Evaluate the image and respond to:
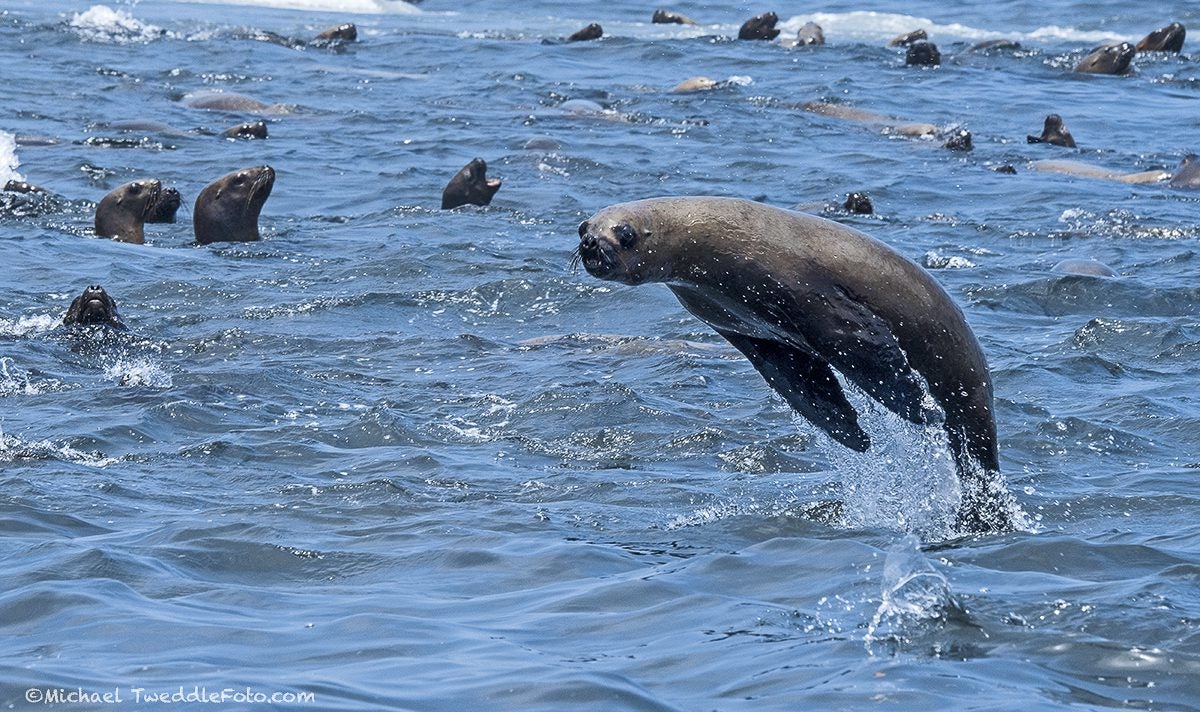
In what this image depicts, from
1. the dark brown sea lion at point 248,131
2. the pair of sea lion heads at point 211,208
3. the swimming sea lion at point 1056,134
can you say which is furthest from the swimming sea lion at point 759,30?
the pair of sea lion heads at point 211,208

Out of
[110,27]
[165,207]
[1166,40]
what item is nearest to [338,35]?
[110,27]

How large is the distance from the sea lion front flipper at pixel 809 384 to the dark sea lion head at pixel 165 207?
8840 millimetres

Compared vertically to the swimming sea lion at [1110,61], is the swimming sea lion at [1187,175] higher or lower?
lower

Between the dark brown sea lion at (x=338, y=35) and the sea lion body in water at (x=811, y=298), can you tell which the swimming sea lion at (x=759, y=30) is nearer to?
the dark brown sea lion at (x=338, y=35)

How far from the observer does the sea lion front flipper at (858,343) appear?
611 cm

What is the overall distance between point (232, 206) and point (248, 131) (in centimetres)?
540

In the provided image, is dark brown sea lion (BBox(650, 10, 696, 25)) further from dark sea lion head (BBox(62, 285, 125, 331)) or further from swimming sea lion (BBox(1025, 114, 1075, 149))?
dark sea lion head (BBox(62, 285, 125, 331))

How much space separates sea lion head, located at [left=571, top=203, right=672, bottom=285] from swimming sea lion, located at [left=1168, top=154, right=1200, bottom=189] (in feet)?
36.3

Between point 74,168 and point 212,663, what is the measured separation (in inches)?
485

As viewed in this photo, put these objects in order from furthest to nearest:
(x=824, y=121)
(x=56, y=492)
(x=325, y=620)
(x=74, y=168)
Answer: (x=824, y=121) → (x=74, y=168) → (x=56, y=492) → (x=325, y=620)

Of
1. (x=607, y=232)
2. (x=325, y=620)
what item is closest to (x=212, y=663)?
(x=325, y=620)

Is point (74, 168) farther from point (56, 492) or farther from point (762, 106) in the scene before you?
point (56, 492)

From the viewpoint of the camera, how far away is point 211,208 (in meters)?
13.6

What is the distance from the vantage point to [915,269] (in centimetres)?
633
